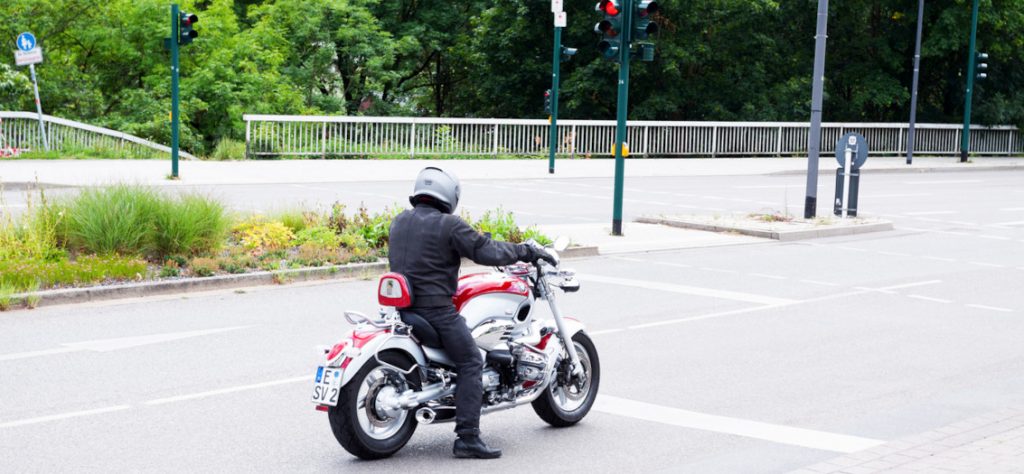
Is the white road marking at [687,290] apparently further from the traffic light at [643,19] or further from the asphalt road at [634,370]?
the traffic light at [643,19]

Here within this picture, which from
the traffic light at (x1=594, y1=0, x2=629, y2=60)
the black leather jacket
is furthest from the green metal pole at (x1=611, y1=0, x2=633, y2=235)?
the black leather jacket

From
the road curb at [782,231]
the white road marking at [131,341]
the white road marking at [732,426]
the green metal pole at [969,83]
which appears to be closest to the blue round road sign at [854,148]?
the road curb at [782,231]

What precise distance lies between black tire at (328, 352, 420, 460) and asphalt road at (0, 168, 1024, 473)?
0.33 feet

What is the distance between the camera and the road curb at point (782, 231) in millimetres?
19109

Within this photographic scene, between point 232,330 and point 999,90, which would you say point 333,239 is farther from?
point 999,90

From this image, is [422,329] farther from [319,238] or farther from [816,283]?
[816,283]

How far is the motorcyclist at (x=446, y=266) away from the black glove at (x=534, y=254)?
0.36ft

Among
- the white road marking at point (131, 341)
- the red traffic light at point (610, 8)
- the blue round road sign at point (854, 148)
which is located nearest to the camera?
the white road marking at point (131, 341)

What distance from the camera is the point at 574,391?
7707 mm

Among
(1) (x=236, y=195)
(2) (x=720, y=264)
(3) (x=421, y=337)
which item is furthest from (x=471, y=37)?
(3) (x=421, y=337)

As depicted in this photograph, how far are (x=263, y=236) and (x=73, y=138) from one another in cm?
1792

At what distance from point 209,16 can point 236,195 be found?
16536 mm

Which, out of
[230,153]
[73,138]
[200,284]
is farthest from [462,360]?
[73,138]

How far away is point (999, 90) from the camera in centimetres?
4953
